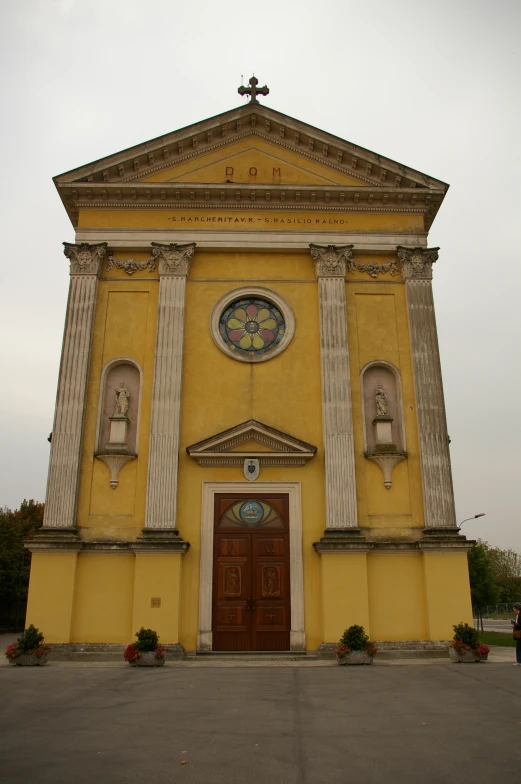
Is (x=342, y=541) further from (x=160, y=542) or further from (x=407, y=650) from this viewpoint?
(x=160, y=542)

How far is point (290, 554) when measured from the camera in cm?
1753

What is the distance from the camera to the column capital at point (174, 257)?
19781mm

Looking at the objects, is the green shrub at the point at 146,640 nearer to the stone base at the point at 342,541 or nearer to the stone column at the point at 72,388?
the stone column at the point at 72,388

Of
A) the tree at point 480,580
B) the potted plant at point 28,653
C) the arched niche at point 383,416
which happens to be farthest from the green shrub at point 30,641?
the tree at point 480,580

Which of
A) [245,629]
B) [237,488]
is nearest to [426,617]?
[245,629]

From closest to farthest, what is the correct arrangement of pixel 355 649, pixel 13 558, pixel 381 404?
1. pixel 355 649
2. pixel 381 404
3. pixel 13 558

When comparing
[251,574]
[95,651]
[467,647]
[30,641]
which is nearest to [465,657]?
[467,647]

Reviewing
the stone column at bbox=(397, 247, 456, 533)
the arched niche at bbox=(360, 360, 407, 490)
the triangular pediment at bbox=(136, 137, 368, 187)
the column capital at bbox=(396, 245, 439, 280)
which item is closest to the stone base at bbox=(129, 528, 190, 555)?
the arched niche at bbox=(360, 360, 407, 490)

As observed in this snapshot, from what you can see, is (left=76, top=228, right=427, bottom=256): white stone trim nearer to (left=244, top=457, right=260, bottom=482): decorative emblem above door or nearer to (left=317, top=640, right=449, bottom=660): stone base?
(left=244, top=457, right=260, bottom=482): decorative emblem above door

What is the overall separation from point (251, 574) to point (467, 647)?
5.56 metres

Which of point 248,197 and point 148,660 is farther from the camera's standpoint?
point 248,197

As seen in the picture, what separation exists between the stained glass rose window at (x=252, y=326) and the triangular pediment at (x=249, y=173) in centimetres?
321

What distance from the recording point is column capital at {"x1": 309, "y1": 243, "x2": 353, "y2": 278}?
19828mm

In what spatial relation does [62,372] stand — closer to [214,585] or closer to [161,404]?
[161,404]
